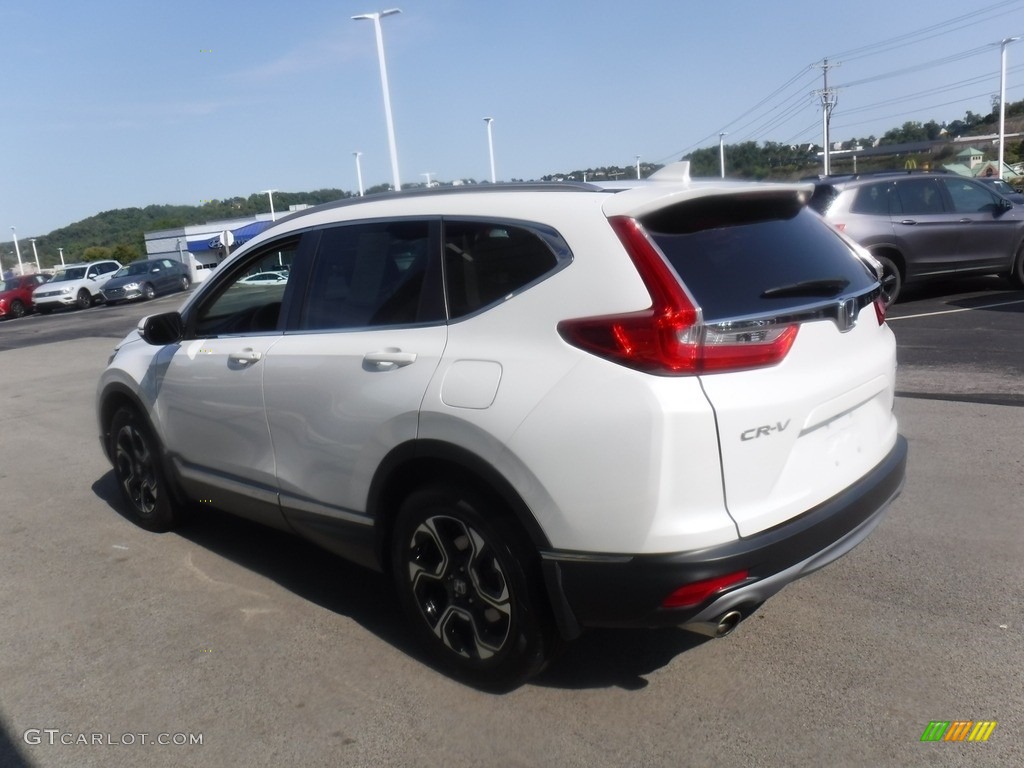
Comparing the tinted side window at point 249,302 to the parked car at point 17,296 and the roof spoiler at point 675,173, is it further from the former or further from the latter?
the parked car at point 17,296

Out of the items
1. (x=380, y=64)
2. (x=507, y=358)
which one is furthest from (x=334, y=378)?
(x=380, y=64)

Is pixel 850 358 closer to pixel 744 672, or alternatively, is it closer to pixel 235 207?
pixel 744 672

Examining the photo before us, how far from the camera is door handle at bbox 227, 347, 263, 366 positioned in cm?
429

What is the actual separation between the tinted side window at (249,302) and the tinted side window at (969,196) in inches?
443

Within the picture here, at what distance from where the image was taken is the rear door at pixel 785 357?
2906 millimetres

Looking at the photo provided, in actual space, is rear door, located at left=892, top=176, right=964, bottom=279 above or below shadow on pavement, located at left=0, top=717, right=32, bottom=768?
above

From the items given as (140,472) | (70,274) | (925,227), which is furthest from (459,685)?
(70,274)

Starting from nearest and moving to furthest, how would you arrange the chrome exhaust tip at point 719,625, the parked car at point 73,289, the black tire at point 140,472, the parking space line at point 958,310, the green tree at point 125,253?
1. the chrome exhaust tip at point 719,625
2. the black tire at point 140,472
3. the parking space line at point 958,310
4. the parked car at point 73,289
5. the green tree at point 125,253

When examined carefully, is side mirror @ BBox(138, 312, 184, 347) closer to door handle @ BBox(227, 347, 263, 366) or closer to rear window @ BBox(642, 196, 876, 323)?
door handle @ BBox(227, 347, 263, 366)

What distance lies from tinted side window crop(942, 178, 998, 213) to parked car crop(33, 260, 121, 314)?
100 feet

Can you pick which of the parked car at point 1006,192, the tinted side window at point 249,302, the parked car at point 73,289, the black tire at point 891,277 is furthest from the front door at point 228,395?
the parked car at point 73,289

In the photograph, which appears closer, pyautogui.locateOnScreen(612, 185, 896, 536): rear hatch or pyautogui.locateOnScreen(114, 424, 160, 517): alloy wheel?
pyautogui.locateOnScreen(612, 185, 896, 536): rear hatch

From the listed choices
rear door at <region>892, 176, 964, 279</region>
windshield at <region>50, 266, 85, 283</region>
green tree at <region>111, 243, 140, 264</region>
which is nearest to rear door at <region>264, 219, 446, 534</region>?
rear door at <region>892, 176, 964, 279</region>

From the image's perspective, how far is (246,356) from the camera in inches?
171
